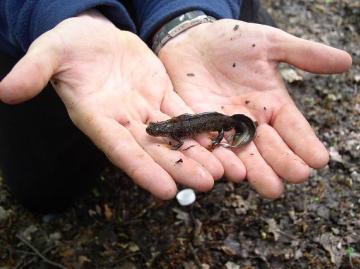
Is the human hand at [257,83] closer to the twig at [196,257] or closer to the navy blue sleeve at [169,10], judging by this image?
the navy blue sleeve at [169,10]

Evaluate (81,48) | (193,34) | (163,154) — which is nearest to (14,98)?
(81,48)

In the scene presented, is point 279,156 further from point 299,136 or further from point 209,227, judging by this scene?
point 209,227

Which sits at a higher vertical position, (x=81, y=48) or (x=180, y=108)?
(x=81, y=48)

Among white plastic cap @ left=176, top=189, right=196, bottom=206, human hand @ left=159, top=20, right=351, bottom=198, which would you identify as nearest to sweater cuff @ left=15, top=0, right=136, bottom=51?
human hand @ left=159, top=20, right=351, bottom=198

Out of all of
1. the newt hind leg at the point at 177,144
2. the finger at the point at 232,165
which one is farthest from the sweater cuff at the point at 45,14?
the finger at the point at 232,165

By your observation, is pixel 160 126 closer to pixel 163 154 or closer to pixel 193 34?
pixel 163 154
